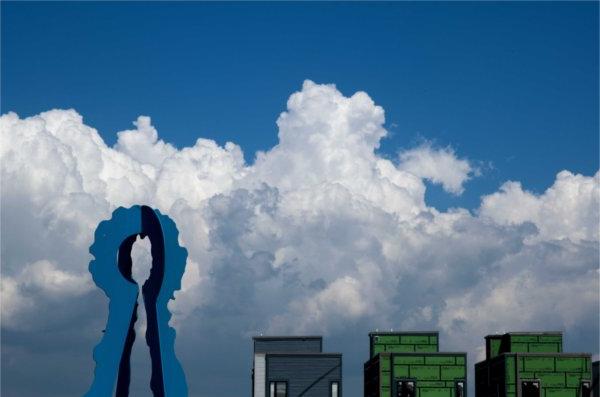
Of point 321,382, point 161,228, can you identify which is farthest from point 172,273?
point 321,382

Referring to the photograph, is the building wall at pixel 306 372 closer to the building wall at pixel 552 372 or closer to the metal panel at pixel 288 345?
the metal panel at pixel 288 345

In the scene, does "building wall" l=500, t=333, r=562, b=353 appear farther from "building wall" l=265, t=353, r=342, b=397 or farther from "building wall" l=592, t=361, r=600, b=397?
"building wall" l=265, t=353, r=342, b=397

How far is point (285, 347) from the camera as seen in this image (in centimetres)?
8156

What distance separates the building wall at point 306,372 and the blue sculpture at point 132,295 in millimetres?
28394

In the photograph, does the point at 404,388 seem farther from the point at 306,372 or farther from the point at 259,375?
the point at 259,375

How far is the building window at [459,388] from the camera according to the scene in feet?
257

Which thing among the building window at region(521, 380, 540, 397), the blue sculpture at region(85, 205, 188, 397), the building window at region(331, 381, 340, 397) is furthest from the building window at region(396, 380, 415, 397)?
the blue sculpture at region(85, 205, 188, 397)

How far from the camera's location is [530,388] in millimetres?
76625

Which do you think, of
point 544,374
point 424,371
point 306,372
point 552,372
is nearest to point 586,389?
point 552,372

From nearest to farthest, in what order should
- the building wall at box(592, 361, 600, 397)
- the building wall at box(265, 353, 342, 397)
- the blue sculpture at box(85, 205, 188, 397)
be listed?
the blue sculpture at box(85, 205, 188, 397), the building wall at box(592, 361, 600, 397), the building wall at box(265, 353, 342, 397)

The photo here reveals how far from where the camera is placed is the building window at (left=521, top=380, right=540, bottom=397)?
7644 cm

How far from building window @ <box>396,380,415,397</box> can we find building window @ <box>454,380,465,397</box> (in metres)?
3.09

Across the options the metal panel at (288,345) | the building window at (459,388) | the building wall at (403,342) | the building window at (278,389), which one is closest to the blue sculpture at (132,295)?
the building window at (278,389)

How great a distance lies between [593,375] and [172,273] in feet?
128
